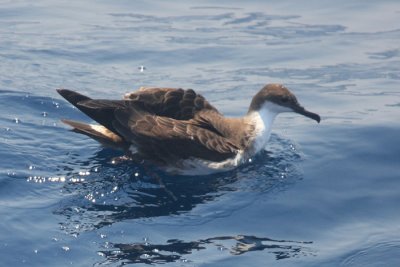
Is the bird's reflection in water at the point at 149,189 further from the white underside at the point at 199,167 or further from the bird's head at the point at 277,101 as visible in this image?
the bird's head at the point at 277,101

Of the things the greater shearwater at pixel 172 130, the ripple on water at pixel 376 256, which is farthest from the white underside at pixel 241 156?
the ripple on water at pixel 376 256

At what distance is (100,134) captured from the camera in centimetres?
987

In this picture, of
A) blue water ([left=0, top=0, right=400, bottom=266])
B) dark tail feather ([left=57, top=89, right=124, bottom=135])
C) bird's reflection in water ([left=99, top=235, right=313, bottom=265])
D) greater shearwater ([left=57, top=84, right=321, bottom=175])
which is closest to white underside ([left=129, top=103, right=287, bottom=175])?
greater shearwater ([left=57, top=84, right=321, bottom=175])

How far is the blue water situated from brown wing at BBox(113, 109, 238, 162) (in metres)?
0.25

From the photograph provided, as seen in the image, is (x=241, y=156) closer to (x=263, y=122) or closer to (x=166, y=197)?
(x=263, y=122)

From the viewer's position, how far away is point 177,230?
8.16 m

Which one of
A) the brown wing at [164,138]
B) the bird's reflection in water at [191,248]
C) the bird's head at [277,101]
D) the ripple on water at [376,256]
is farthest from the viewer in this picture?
the bird's head at [277,101]

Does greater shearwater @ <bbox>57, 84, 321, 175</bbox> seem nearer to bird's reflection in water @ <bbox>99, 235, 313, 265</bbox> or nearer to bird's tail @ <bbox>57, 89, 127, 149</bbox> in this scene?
bird's tail @ <bbox>57, 89, 127, 149</bbox>

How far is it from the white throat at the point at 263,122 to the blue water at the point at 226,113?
7.6 inches

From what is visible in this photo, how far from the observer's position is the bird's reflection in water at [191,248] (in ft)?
24.7

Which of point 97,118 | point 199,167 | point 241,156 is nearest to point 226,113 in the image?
point 241,156

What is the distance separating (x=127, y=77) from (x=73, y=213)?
4899mm

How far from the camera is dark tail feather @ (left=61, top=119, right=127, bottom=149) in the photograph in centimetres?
977

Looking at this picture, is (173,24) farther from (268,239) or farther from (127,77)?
(268,239)
